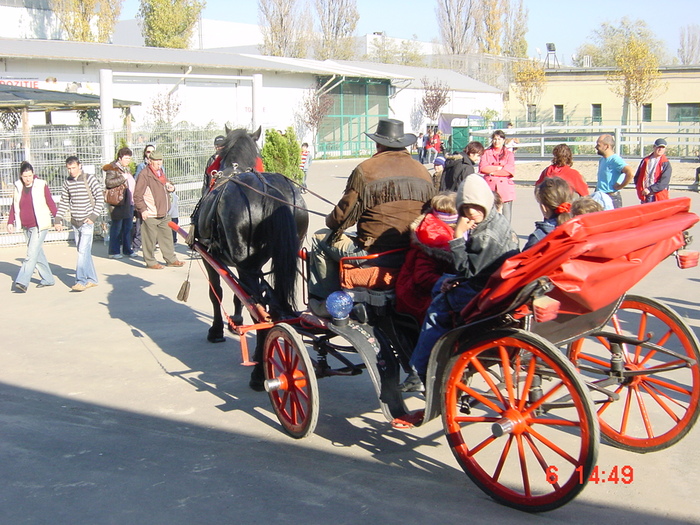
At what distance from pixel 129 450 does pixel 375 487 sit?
1.74 metres

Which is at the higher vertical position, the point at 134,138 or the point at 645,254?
the point at 134,138

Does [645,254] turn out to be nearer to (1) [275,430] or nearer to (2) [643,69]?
(1) [275,430]

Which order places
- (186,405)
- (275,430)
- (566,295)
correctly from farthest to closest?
(186,405) → (275,430) → (566,295)

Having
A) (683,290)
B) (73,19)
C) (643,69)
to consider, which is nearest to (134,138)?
(683,290)

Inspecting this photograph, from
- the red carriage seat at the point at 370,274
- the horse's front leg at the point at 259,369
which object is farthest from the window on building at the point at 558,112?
the red carriage seat at the point at 370,274

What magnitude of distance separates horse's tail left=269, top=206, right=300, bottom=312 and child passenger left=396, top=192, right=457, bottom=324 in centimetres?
142

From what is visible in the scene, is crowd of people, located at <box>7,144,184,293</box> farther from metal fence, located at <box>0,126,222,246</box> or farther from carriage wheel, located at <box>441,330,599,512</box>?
carriage wheel, located at <box>441,330,599,512</box>

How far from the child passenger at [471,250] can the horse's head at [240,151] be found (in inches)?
129

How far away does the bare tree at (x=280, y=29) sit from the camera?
5647 cm

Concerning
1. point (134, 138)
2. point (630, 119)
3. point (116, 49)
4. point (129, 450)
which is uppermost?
point (116, 49)

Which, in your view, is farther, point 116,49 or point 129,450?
point 116,49

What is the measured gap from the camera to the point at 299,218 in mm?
6324

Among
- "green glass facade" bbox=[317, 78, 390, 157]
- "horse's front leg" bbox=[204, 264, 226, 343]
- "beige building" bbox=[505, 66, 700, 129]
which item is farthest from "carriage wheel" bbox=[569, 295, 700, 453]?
"green glass facade" bbox=[317, 78, 390, 157]
